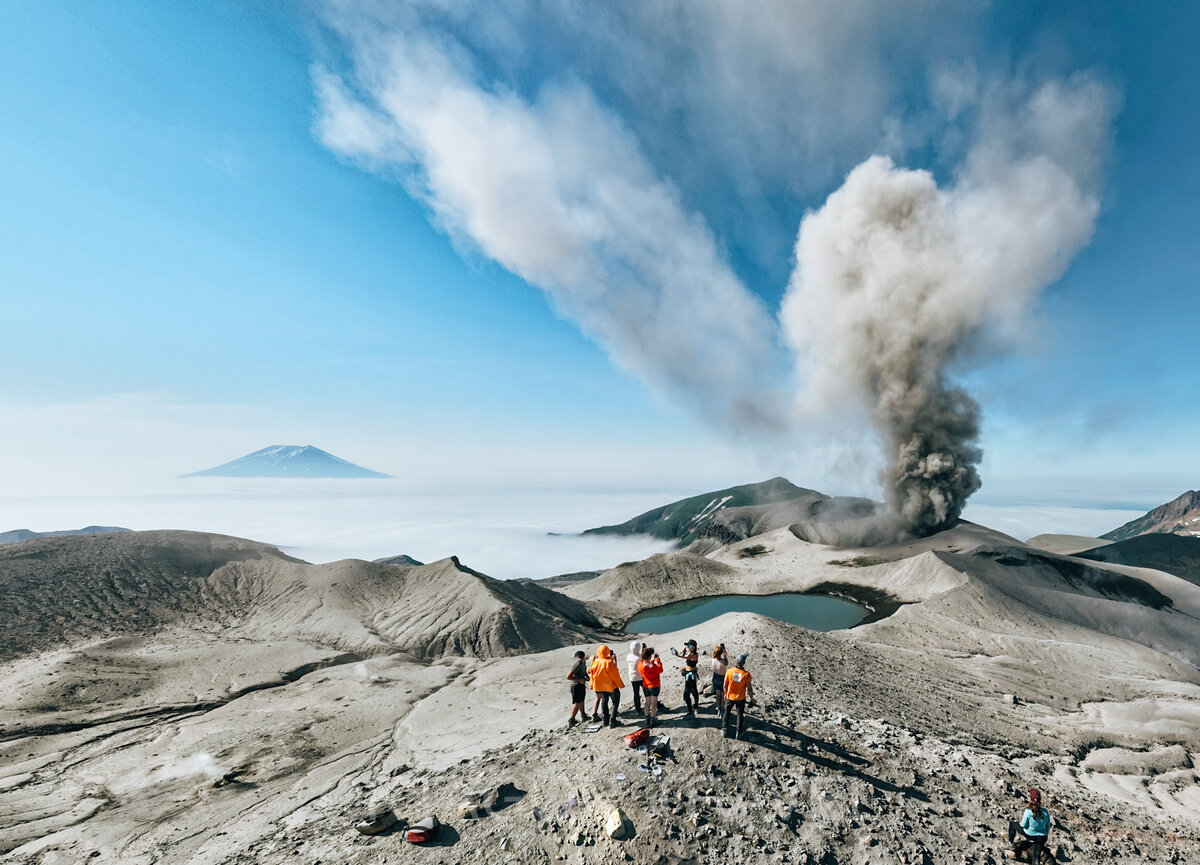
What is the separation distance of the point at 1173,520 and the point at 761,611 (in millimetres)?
216561

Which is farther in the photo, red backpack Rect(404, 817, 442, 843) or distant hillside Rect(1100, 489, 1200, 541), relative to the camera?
distant hillside Rect(1100, 489, 1200, 541)

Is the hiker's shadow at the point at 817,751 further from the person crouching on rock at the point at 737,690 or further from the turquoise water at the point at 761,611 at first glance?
the turquoise water at the point at 761,611

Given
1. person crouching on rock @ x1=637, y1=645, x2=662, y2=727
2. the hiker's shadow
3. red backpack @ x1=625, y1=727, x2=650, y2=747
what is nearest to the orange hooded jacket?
person crouching on rock @ x1=637, y1=645, x2=662, y2=727

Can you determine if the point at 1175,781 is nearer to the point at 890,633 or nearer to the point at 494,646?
the point at 890,633

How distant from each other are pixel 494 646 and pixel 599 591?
29.5 metres

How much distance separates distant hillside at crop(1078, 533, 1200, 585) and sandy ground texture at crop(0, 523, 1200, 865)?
4241cm

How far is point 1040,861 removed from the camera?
827cm

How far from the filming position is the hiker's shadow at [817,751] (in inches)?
391

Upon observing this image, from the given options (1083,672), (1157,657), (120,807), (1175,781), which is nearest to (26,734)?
(120,807)

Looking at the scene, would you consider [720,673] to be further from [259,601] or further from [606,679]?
[259,601]

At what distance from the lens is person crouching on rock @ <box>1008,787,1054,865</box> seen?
8211mm

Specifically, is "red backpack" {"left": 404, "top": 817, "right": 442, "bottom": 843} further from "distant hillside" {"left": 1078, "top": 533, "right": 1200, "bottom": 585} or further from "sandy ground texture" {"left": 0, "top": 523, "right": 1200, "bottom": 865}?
"distant hillside" {"left": 1078, "top": 533, "right": 1200, "bottom": 585}

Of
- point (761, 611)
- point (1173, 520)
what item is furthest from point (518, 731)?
point (1173, 520)

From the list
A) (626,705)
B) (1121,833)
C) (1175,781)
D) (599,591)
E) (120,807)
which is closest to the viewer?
(1121,833)
